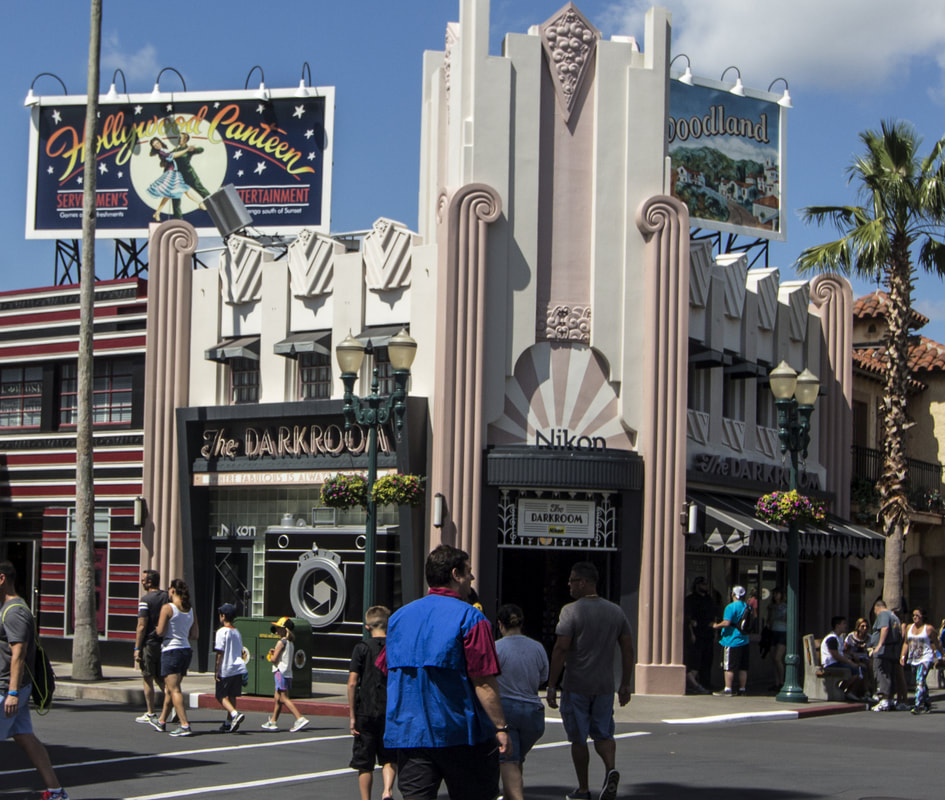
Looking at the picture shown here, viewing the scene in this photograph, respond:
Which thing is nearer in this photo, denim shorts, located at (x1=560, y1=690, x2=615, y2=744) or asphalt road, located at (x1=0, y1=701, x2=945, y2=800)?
denim shorts, located at (x1=560, y1=690, x2=615, y2=744)

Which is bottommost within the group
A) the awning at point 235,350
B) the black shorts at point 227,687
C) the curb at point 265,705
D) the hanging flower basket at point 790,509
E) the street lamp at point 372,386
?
the curb at point 265,705

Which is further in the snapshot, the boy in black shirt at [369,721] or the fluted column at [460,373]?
the fluted column at [460,373]

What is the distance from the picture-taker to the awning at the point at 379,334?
22.8 meters

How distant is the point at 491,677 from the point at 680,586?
15.4 meters

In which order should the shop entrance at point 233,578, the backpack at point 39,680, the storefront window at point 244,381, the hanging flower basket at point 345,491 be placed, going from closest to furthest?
the backpack at point 39,680
the hanging flower basket at point 345,491
the shop entrance at point 233,578
the storefront window at point 244,381

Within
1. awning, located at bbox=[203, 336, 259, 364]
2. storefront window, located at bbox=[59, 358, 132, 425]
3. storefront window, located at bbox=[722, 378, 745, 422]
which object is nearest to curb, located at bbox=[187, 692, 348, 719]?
awning, located at bbox=[203, 336, 259, 364]

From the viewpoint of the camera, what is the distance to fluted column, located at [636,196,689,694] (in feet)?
72.9

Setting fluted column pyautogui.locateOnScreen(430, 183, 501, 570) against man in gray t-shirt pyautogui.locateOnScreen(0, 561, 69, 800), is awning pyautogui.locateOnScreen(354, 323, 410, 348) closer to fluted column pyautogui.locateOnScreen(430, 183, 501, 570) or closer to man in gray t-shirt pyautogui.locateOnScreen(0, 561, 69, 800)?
fluted column pyautogui.locateOnScreen(430, 183, 501, 570)

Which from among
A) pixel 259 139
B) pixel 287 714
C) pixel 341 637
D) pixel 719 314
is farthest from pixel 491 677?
pixel 259 139

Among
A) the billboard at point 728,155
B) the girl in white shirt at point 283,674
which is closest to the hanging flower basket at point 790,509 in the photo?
the girl in white shirt at point 283,674

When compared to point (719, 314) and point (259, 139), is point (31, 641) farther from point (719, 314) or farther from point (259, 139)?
point (259, 139)

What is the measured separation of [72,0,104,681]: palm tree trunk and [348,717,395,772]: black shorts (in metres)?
12.2

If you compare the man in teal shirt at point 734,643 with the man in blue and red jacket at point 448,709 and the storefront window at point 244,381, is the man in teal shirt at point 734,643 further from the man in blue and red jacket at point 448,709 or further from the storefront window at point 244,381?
the man in blue and red jacket at point 448,709

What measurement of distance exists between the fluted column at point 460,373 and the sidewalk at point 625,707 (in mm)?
3365
